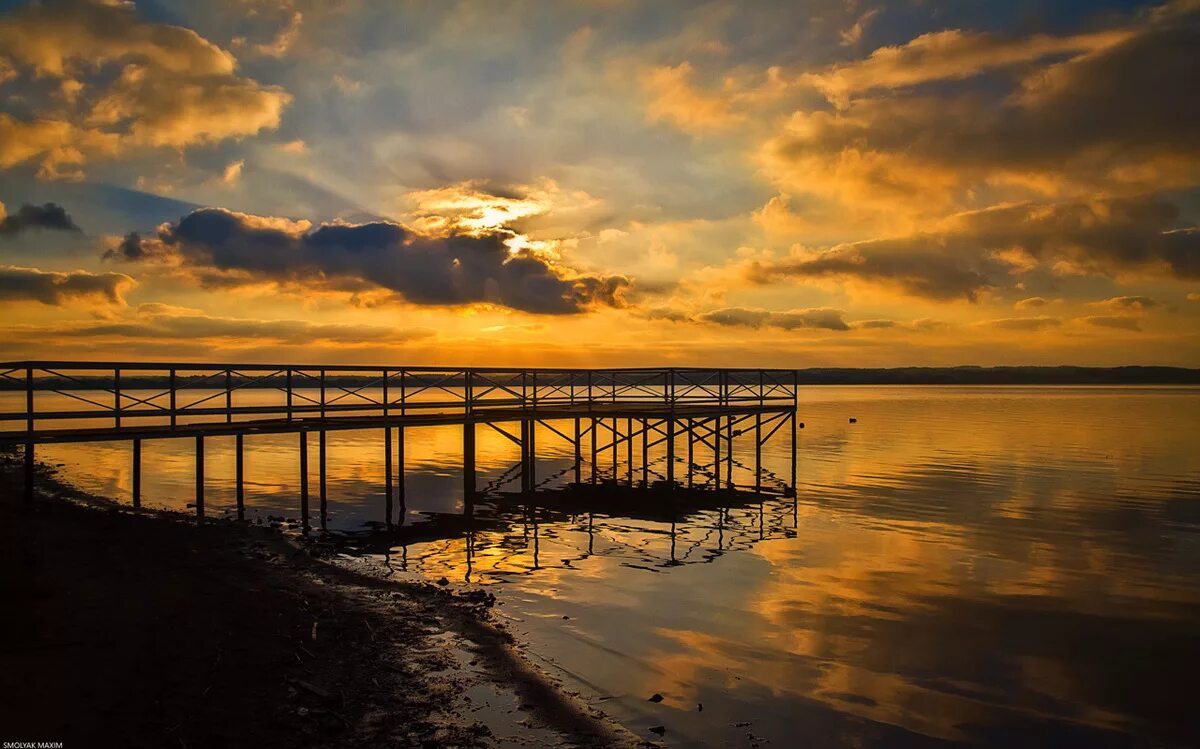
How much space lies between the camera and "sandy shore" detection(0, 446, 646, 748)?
7020 millimetres

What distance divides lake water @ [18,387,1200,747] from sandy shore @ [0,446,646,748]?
4.06ft

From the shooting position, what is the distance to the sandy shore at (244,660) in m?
7.02

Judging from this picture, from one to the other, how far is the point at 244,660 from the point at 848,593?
1187 centimetres

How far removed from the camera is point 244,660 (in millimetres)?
8648

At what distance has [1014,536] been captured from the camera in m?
21.2

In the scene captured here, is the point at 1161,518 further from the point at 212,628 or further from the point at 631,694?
the point at 212,628

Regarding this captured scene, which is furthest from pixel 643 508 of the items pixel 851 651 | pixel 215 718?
pixel 215 718

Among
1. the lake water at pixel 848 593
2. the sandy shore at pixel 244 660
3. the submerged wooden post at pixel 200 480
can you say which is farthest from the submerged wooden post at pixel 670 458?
the sandy shore at pixel 244 660

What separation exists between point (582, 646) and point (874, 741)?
4683 millimetres

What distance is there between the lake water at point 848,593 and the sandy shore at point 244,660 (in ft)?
4.06

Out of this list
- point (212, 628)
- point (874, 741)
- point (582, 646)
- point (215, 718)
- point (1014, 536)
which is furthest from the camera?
point (1014, 536)

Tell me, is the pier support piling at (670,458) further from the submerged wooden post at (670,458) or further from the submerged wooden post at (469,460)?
the submerged wooden post at (469,460)

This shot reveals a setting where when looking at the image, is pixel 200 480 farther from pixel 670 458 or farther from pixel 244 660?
pixel 670 458

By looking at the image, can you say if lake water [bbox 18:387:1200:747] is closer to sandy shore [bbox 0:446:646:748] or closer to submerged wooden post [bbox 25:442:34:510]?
sandy shore [bbox 0:446:646:748]
